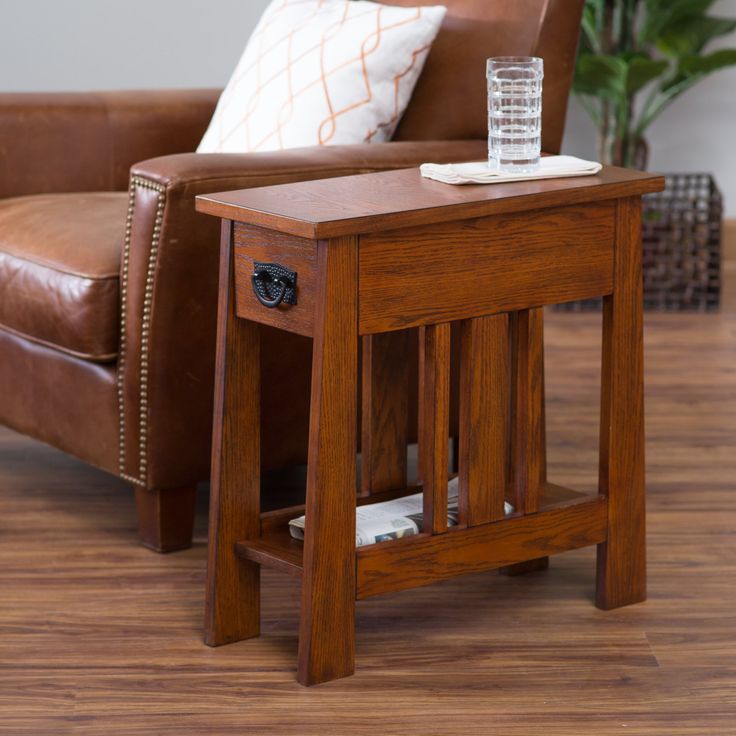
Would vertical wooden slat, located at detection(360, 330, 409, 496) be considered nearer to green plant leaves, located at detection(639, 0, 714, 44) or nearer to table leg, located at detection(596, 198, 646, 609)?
table leg, located at detection(596, 198, 646, 609)

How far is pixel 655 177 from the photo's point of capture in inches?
65.7

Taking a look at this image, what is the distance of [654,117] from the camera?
3.42 m

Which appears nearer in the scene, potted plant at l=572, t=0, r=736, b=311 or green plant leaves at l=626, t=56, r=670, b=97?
green plant leaves at l=626, t=56, r=670, b=97

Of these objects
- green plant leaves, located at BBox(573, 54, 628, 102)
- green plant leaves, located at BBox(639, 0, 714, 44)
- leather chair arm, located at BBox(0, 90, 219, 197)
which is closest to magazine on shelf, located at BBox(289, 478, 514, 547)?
leather chair arm, located at BBox(0, 90, 219, 197)

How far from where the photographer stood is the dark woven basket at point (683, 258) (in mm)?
3406

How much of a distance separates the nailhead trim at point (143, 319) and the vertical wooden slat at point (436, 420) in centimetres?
41

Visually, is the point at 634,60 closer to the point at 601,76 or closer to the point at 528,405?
the point at 601,76

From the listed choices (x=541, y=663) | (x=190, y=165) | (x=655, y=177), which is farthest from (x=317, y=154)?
(x=541, y=663)

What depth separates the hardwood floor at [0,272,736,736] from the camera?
150 cm

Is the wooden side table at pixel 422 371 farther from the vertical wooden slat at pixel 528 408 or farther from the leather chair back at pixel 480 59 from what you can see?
the leather chair back at pixel 480 59

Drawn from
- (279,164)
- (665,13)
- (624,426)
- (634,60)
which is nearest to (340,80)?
(279,164)

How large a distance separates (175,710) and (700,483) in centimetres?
106

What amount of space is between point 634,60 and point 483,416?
1.80 meters

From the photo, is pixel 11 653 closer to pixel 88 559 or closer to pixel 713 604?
pixel 88 559
